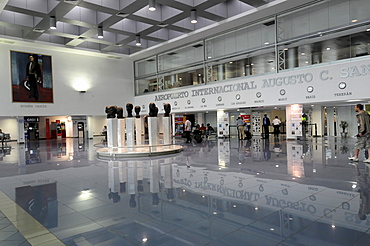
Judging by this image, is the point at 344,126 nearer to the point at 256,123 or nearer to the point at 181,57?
the point at 256,123

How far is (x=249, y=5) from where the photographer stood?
14.6m

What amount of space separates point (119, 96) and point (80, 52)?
16.2 feet

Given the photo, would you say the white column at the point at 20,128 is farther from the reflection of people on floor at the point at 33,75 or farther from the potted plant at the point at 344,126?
the potted plant at the point at 344,126

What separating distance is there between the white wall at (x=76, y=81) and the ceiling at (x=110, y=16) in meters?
1.66

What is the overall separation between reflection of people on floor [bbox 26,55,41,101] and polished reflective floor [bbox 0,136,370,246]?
15.3m

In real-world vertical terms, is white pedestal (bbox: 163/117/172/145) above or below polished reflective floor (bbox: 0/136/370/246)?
above

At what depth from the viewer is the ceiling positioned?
44.5ft

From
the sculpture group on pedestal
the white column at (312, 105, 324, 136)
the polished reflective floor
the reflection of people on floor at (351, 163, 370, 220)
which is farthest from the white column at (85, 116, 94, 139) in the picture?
the reflection of people on floor at (351, 163, 370, 220)

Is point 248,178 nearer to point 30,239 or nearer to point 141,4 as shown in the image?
point 30,239

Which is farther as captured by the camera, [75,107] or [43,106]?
[75,107]

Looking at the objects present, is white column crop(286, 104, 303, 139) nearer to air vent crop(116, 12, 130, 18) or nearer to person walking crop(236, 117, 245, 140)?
person walking crop(236, 117, 245, 140)

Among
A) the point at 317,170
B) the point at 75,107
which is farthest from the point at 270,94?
the point at 75,107

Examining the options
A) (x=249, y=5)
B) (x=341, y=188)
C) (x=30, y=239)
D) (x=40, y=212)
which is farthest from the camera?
(x=249, y=5)

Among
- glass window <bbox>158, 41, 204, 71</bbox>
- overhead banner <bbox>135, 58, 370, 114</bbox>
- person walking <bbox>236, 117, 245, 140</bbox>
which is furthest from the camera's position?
glass window <bbox>158, 41, 204, 71</bbox>
